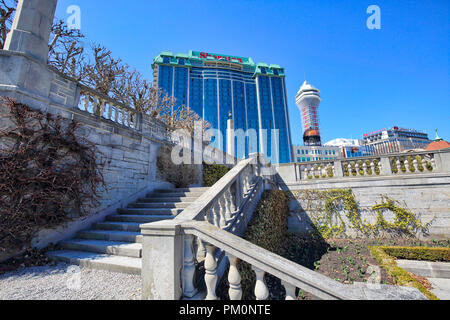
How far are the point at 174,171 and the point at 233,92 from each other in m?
53.9

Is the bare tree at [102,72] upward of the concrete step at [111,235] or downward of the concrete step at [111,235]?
upward

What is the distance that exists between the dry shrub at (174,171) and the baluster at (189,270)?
5621 millimetres

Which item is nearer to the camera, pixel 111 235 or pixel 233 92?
pixel 111 235

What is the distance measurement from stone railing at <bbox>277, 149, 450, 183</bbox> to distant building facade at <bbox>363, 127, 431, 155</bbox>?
119 meters

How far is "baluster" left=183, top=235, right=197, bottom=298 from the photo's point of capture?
7.21 ft

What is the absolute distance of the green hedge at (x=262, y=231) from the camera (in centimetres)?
357

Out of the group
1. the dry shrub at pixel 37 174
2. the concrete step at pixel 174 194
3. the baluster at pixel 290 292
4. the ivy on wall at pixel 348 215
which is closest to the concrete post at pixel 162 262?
the baluster at pixel 290 292

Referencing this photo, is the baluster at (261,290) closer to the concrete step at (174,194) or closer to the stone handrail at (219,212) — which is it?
the stone handrail at (219,212)

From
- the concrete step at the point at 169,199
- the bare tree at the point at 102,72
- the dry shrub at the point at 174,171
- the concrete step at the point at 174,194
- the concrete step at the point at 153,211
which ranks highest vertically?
the bare tree at the point at 102,72

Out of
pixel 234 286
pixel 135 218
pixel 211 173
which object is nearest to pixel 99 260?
pixel 135 218

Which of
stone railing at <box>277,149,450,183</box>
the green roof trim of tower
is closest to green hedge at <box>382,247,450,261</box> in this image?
stone railing at <box>277,149,450,183</box>

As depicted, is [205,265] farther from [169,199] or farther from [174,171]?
[174,171]

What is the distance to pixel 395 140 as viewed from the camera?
104500mm
